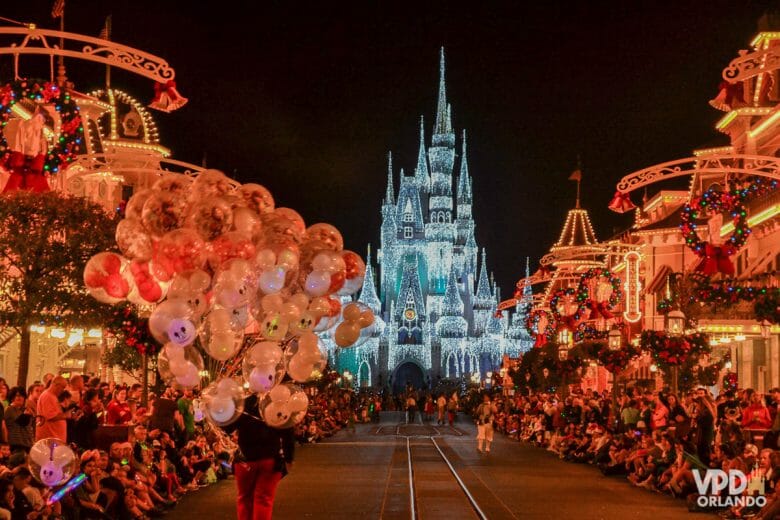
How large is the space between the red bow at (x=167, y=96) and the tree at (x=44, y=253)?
5.13 m

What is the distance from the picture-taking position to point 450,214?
137 metres

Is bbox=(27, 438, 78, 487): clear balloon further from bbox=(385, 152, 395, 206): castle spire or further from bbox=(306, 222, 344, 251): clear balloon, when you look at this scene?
bbox=(385, 152, 395, 206): castle spire

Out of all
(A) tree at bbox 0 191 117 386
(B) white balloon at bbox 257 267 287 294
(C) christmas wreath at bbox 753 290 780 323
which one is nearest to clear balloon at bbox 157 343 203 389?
(B) white balloon at bbox 257 267 287 294

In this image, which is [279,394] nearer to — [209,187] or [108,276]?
[108,276]

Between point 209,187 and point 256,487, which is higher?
point 209,187

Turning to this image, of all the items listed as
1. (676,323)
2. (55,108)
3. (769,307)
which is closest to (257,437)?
(55,108)

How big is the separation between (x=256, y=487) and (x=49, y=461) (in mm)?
2129

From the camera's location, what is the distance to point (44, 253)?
1920cm

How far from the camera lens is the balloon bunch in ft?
41.3

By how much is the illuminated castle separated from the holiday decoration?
9805cm

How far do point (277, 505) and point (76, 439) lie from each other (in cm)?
292

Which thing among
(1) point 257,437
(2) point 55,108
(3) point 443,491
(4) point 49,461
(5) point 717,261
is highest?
(2) point 55,108

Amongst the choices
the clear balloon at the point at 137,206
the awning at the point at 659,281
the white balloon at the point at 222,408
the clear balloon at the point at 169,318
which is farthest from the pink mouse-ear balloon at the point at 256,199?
the awning at the point at 659,281

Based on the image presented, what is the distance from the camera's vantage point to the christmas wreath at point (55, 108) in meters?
14.2
